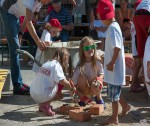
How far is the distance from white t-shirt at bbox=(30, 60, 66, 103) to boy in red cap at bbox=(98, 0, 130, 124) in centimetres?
69

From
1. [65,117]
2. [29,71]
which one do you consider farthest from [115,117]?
[29,71]

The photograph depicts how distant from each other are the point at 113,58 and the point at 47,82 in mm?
1046

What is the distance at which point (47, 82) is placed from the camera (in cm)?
586

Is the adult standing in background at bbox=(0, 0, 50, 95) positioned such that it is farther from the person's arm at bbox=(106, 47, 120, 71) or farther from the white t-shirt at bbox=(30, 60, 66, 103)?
the person's arm at bbox=(106, 47, 120, 71)

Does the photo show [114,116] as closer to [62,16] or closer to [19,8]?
[19,8]

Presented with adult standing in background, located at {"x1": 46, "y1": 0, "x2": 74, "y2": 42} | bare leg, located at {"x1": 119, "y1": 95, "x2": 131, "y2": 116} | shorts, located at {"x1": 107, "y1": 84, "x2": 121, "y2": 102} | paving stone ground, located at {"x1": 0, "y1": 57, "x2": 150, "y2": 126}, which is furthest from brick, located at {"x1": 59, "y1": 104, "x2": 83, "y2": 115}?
adult standing in background, located at {"x1": 46, "y1": 0, "x2": 74, "y2": 42}

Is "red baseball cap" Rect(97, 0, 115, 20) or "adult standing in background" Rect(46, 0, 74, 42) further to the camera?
"adult standing in background" Rect(46, 0, 74, 42)

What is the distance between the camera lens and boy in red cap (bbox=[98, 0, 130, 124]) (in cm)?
529

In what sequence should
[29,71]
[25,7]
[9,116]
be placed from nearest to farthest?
[9,116] → [25,7] → [29,71]

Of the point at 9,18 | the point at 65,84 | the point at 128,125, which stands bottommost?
the point at 128,125

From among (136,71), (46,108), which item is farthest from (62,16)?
(46,108)

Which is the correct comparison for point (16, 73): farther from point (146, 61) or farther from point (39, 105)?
point (146, 61)

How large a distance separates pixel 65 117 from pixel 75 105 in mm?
347

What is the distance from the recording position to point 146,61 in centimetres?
593
